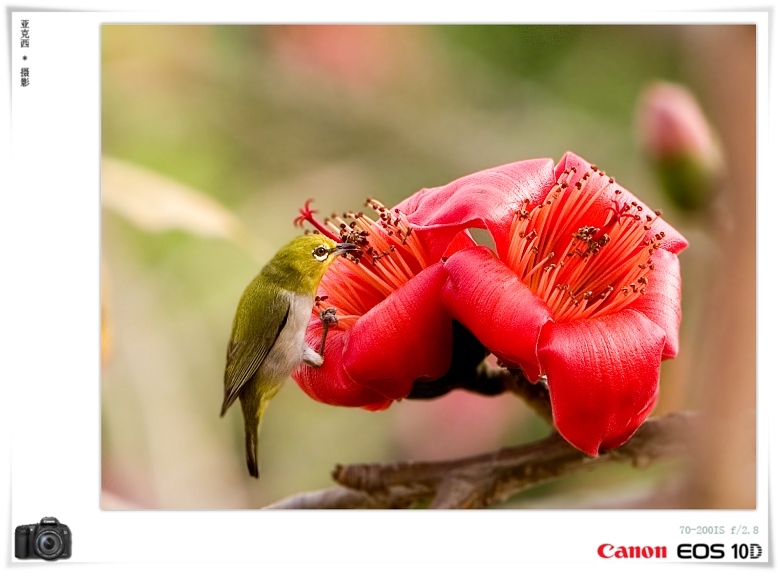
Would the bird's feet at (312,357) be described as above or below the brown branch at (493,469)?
above

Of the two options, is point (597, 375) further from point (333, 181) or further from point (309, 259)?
point (333, 181)

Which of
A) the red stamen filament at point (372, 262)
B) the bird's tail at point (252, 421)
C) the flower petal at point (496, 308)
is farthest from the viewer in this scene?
the bird's tail at point (252, 421)

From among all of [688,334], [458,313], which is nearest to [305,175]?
[688,334]

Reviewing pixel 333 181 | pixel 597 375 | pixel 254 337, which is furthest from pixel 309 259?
pixel 333 181

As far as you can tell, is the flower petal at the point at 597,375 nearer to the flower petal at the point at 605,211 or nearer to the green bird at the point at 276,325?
the flower petal at the point at 605,211
